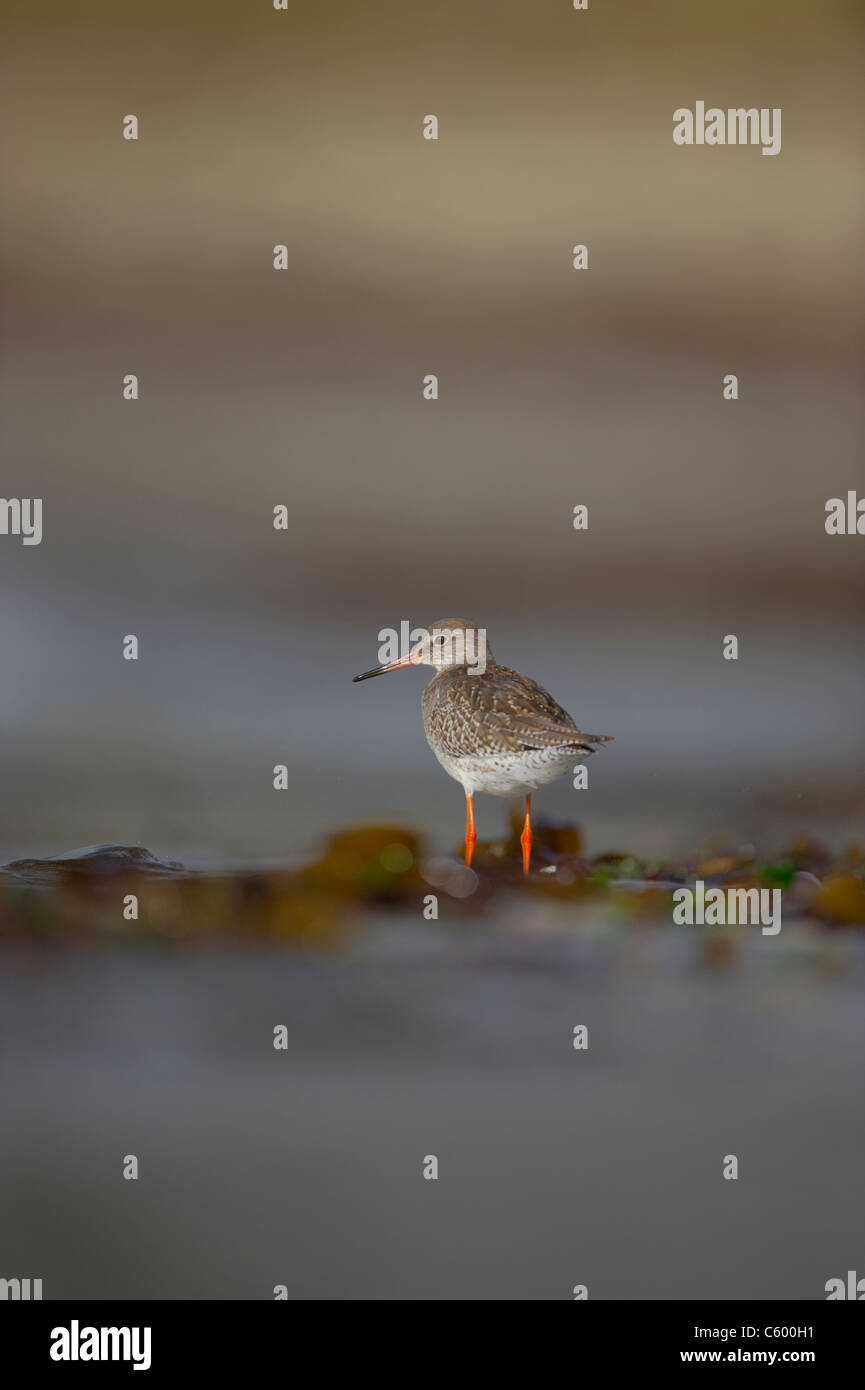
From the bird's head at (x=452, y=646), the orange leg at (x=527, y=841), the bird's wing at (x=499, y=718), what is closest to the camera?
the bird's wing at (x=499, y=718)

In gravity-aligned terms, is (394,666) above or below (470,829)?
above

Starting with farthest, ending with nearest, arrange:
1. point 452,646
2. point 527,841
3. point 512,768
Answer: point 452,646 → point 527,841 → point 512,768

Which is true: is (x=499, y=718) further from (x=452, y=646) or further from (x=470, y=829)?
(x=452, y=646)

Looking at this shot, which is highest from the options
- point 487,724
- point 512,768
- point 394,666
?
point 394,666

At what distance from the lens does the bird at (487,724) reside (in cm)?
358

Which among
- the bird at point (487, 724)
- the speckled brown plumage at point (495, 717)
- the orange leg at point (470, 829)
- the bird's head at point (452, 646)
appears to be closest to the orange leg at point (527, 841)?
the bird at point (487, 724)

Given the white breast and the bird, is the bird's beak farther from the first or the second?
the white breast

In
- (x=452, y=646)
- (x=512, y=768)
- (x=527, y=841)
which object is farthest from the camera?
(x=452, y=646)

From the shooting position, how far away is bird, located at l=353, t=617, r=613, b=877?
358 centimetres

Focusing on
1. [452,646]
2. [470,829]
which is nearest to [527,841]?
[470,829]

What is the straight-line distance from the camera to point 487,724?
3684 millimetres

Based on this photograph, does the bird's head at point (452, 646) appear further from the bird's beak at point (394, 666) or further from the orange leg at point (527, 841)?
the orange leg at point (527, 841)
